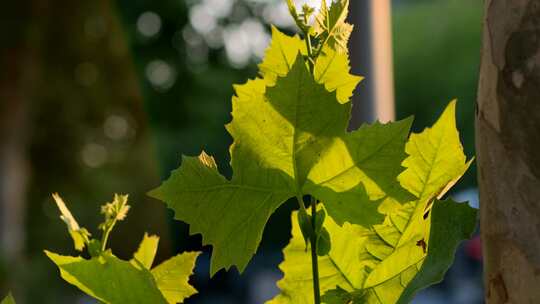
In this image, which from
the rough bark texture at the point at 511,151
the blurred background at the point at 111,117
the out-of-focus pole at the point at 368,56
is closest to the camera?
the rough bark texture at the point at 511,151

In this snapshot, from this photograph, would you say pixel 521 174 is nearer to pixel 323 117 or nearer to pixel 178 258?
pixel 323 117

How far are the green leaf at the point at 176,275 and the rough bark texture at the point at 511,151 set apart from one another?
18 cm

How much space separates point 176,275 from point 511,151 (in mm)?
213

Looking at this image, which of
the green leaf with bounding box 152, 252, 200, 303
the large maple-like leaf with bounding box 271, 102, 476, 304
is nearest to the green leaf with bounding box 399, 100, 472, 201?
the large maple-like leaf with bounding box 271, 102, 476, 304

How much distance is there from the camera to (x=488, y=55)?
49 centimetres

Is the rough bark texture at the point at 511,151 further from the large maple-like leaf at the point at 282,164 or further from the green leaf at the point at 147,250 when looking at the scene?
the green leaf at the point at 147,250

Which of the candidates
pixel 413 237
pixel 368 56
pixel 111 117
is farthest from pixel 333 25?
pixel 111 117

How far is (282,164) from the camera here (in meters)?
0.47

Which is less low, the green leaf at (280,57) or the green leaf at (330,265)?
the green leaf at (280,57)

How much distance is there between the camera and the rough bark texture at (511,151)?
1.48ft

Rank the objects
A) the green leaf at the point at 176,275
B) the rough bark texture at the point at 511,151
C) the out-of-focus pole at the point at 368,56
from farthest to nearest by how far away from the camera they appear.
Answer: the out-of-focus pole at the point at 368,56 < the green leaf at the point at 176,275 < the rough bark texture at the point at 511,151

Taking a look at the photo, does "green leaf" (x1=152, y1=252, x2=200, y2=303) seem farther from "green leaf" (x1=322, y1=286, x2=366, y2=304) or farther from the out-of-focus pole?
the out-of-focus pole

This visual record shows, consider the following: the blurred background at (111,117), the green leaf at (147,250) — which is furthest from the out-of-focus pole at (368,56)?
the blurred background at (111,117)

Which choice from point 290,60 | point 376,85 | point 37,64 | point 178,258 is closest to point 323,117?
point 290,60
